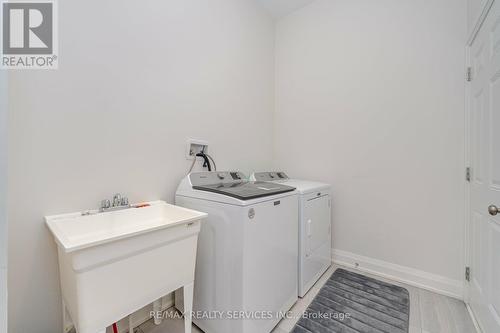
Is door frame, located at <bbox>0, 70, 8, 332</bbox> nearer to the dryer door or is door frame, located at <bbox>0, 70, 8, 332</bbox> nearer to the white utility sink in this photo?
the white utility sink

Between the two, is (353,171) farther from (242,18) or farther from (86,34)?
(86,34)

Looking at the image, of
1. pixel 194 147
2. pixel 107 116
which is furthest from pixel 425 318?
pixel 107 116

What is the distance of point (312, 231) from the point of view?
1859mm

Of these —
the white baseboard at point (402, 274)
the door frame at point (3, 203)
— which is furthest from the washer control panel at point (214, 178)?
the white baseboard at point (402, 274)

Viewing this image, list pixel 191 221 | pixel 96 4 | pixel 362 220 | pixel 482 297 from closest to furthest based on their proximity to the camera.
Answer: pixel 191 221
pixel 96 4
pixel 482 297
pixel 362 220

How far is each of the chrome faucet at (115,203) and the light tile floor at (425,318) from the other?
2.82ft

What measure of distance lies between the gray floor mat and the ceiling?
10.0 feet

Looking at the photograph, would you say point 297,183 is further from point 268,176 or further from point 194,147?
point 194,147

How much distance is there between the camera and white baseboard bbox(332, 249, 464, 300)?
5.80 ft

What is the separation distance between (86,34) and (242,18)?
1607mm

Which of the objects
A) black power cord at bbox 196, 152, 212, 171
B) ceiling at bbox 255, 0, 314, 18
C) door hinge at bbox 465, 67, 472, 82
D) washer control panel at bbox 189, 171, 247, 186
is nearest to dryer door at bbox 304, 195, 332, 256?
washer control panel at bbox 189, 171, 247, 186

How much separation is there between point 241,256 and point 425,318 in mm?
1476

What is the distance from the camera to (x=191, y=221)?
116 centimetres

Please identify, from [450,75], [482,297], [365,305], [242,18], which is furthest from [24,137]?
[450,75]
